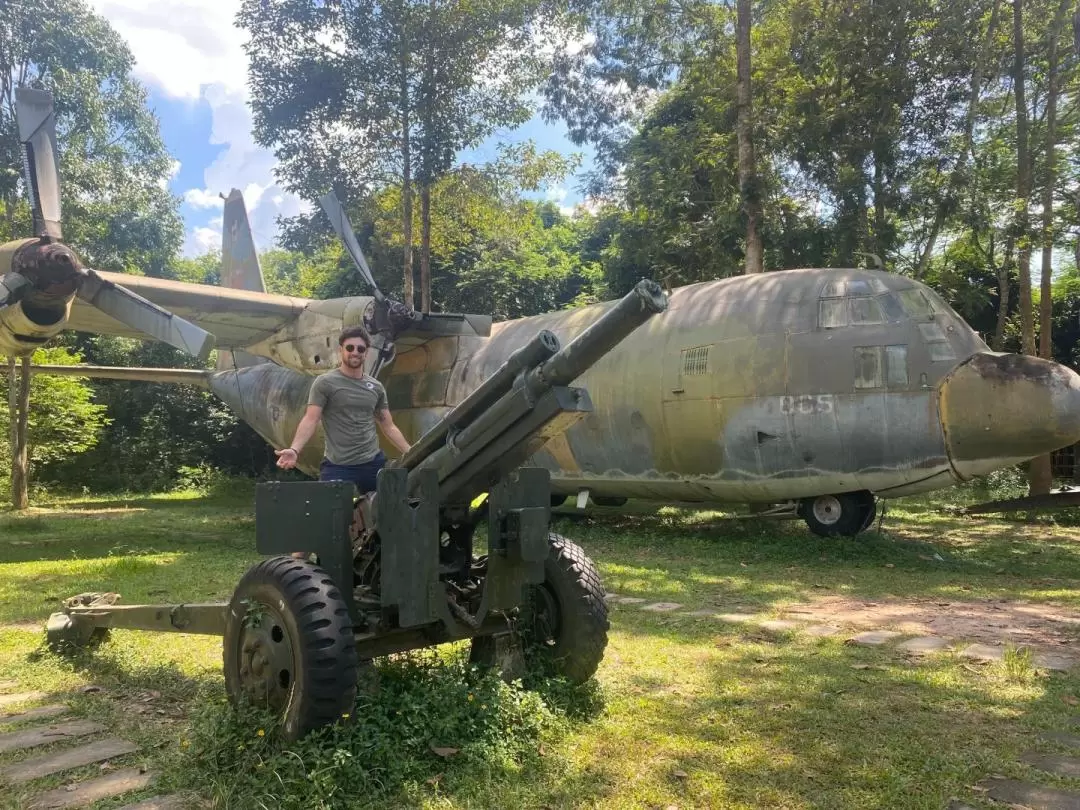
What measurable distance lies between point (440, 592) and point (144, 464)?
2637 centimetres

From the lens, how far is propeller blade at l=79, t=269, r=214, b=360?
9.69m

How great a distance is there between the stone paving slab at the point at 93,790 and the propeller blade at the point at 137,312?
703cm

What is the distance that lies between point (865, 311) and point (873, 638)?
472cm

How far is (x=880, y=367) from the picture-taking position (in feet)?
28.8

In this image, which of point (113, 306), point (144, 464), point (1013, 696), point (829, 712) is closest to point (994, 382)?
point (1013, 696)

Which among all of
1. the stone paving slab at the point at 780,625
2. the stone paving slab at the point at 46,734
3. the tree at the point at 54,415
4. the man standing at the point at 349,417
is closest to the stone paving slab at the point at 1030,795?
the stone paving slab at the point at 780,625

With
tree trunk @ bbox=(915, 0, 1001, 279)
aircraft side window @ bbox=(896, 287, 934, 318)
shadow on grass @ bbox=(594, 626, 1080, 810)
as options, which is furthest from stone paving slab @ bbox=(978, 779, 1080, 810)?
tree trunk @ bbox=(915, 0, 1001, 279)

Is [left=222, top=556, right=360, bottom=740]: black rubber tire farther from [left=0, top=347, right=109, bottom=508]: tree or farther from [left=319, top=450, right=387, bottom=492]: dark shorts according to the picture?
[left=0, top=347, right=109, bottom=508]: tree

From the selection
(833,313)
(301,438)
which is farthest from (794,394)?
(301,438)

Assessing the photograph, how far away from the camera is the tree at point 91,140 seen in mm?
21953

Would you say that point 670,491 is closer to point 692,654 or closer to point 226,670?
point 692,654

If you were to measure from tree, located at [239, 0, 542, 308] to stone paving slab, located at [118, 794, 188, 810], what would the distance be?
54.1 ft

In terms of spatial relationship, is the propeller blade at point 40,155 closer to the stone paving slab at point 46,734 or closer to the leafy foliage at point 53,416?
the stone paving slab at point 46,734

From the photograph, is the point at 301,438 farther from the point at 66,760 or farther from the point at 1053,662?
the point at 1053,662
